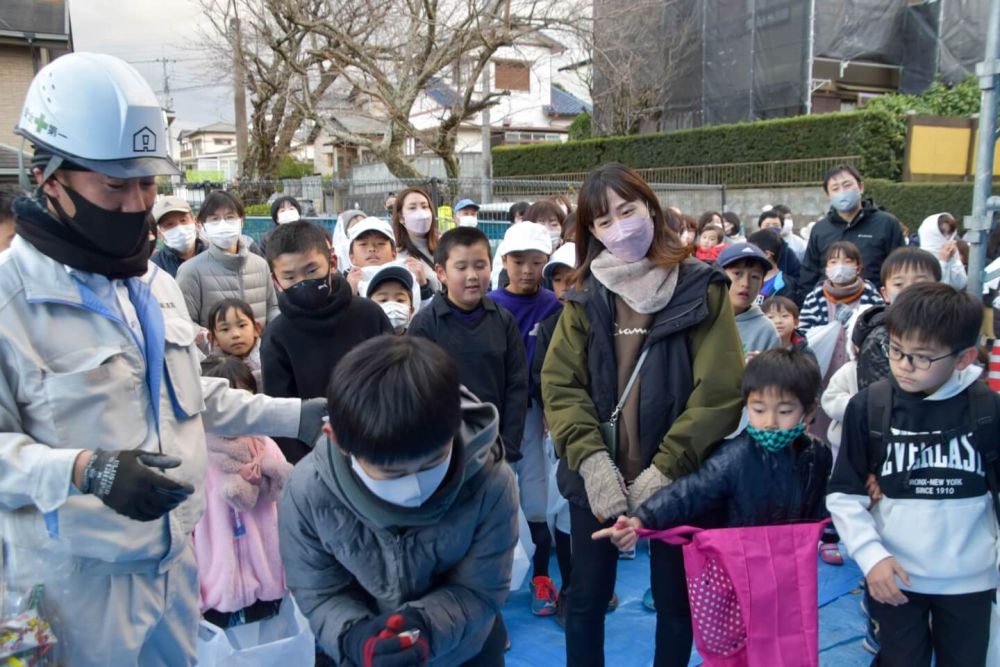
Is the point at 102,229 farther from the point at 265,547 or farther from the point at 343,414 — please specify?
the point at 265,547

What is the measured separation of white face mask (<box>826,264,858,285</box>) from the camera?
181 inches

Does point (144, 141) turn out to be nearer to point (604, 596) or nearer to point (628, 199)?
point (628, 199)

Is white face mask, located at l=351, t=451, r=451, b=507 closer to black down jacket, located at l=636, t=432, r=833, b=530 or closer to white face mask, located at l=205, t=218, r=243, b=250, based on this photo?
black down jacket, located at l=636, t=432, r=833, b=530

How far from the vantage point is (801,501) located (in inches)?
102

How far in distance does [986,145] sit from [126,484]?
13.9 feet

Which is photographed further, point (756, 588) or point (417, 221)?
point (417, 221)

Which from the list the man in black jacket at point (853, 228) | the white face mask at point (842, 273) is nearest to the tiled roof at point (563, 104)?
the man in black jacket at point (853, 228)

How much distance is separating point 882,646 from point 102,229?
2.74 meters

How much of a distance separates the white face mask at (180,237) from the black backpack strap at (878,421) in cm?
462

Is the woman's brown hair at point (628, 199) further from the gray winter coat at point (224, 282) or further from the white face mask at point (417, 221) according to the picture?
the gray winter coat at point (224, 282)

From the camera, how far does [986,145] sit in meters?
3.80

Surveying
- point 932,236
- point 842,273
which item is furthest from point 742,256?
point 932,236

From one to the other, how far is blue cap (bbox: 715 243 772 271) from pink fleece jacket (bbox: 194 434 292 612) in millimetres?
2456

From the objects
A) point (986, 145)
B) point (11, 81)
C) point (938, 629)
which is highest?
point (11, 81)
